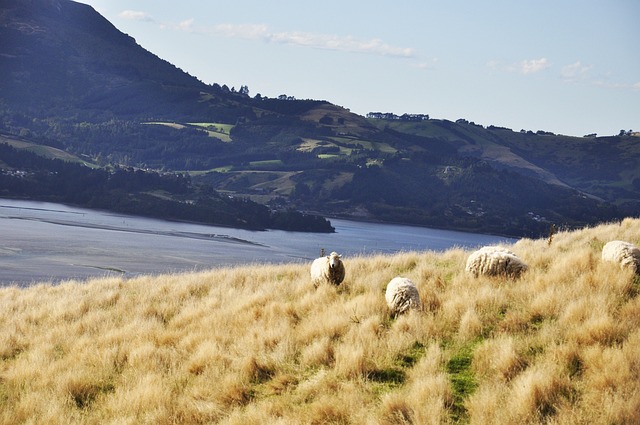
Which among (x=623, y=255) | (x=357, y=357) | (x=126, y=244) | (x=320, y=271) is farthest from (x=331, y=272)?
(x=126, y=244)

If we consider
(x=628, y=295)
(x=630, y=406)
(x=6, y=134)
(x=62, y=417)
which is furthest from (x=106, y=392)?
(x=6, y=134)

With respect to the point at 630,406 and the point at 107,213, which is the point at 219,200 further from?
the point at 630,406

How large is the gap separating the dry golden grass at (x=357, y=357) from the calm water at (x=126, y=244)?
31.9 m

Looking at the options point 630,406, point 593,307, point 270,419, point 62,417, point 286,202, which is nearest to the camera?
point 630,406

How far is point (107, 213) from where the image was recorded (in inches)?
5576

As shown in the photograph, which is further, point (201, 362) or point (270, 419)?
point (201, 362)

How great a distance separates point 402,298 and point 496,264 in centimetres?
255

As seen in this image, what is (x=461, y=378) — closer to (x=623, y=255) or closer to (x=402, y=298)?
(x=402, y=298)

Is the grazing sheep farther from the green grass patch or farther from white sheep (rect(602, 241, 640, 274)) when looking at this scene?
white sheep (rect(602, 241, 640, 274))

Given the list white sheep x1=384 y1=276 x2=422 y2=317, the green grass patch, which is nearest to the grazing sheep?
white sheep x1=384 y1=276 x2=422 y2=317

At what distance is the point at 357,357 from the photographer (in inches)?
373

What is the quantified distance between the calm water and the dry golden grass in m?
31.9

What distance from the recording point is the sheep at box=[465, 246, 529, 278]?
1302 cm

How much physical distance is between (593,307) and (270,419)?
5.13 metres
